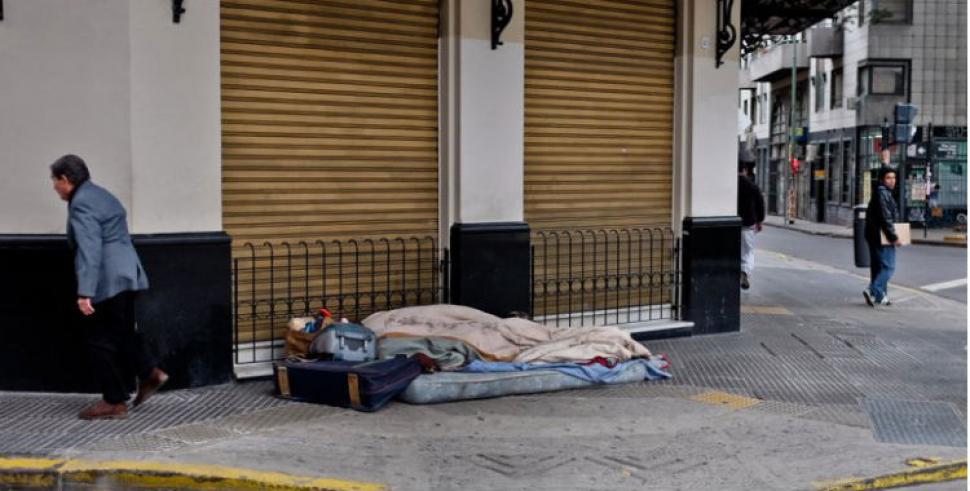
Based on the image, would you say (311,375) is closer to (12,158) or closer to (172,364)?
(172,364)

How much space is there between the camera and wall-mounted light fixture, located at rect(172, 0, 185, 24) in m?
7.94

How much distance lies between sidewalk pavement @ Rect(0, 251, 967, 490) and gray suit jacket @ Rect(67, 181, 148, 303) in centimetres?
89

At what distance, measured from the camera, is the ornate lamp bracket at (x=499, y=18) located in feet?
31.5

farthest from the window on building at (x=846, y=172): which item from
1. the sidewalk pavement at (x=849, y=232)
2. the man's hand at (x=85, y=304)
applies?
the man's hand at (x=85, y=304)

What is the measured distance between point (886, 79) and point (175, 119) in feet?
110

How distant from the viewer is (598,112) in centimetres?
1073

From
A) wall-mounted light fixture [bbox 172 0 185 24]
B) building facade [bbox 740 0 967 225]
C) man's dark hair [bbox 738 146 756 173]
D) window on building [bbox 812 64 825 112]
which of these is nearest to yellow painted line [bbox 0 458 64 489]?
wall-mounted light fixture [bbox 172 0 185 24]

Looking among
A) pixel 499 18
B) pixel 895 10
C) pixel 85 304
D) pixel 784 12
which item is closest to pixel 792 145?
pixel 895 10

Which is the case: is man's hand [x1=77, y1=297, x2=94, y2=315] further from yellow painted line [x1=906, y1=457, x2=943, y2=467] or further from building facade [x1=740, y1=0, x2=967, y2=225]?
building facade [x1=740, y1=0, x2=967, y2=225]

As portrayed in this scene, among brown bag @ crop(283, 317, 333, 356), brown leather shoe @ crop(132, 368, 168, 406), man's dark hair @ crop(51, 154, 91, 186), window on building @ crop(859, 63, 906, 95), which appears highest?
window on building @ crop(859, 63, 906, 95)

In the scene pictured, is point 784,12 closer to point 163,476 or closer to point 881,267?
point 881,267

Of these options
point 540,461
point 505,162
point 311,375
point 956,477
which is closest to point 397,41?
point 505,162

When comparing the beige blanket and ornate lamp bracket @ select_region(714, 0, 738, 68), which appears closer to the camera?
the beige blanket

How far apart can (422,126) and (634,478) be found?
4282 mm
